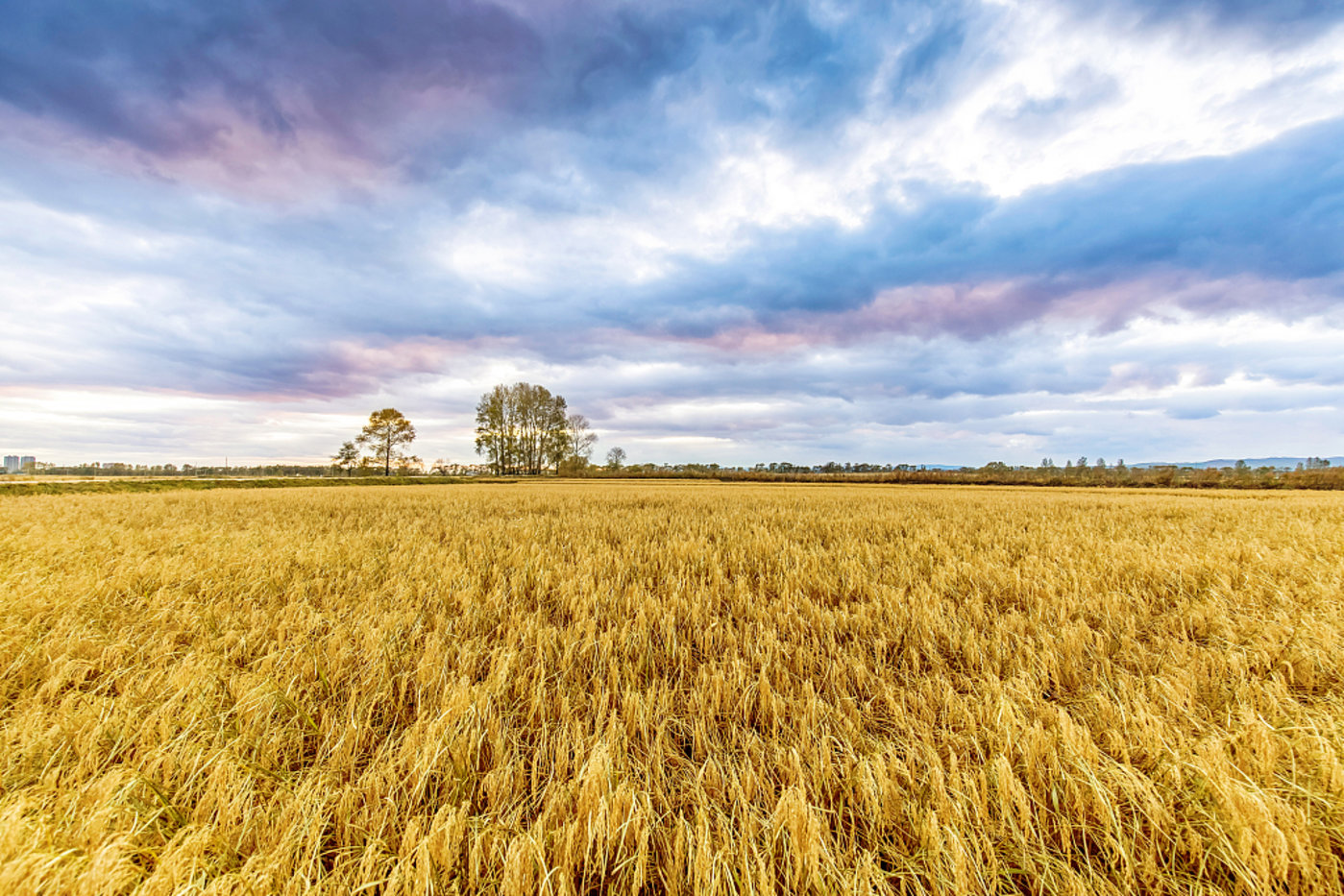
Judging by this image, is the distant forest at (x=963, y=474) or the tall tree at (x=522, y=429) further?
the tall tree at (x=522, y=429)

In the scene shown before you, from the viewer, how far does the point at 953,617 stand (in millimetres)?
3438

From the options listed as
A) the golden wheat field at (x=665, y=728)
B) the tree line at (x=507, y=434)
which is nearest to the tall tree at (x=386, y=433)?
the tree line at (x=507, y=434)

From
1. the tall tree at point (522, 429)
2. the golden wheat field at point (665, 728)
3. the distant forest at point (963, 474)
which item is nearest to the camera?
the golden wheat field at point (665, 728)

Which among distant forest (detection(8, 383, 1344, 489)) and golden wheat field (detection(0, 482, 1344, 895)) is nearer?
golden wheat field (detection(0, 482, 1344, 895))

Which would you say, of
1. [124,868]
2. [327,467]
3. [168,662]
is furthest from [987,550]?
[327,467]

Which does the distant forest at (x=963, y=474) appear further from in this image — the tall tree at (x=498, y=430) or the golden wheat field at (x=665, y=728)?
the golden wheat field at (x=665, y=728)

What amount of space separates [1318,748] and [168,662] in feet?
18.6

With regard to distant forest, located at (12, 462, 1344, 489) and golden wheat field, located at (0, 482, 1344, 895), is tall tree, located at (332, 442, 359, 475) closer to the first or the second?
distant forest, located at (12, 462, 1344, 489)

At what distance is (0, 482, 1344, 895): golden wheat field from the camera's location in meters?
1.36

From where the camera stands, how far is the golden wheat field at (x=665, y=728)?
53.4 inches

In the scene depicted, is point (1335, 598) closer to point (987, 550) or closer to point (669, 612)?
point (987, 550)

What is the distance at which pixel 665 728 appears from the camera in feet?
7.06

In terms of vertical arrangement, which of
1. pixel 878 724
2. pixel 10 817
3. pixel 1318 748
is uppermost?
pixel 10 817

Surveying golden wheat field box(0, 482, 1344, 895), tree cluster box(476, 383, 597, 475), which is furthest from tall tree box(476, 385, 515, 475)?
golden wheat field box(0, 482, 1344, 895)
